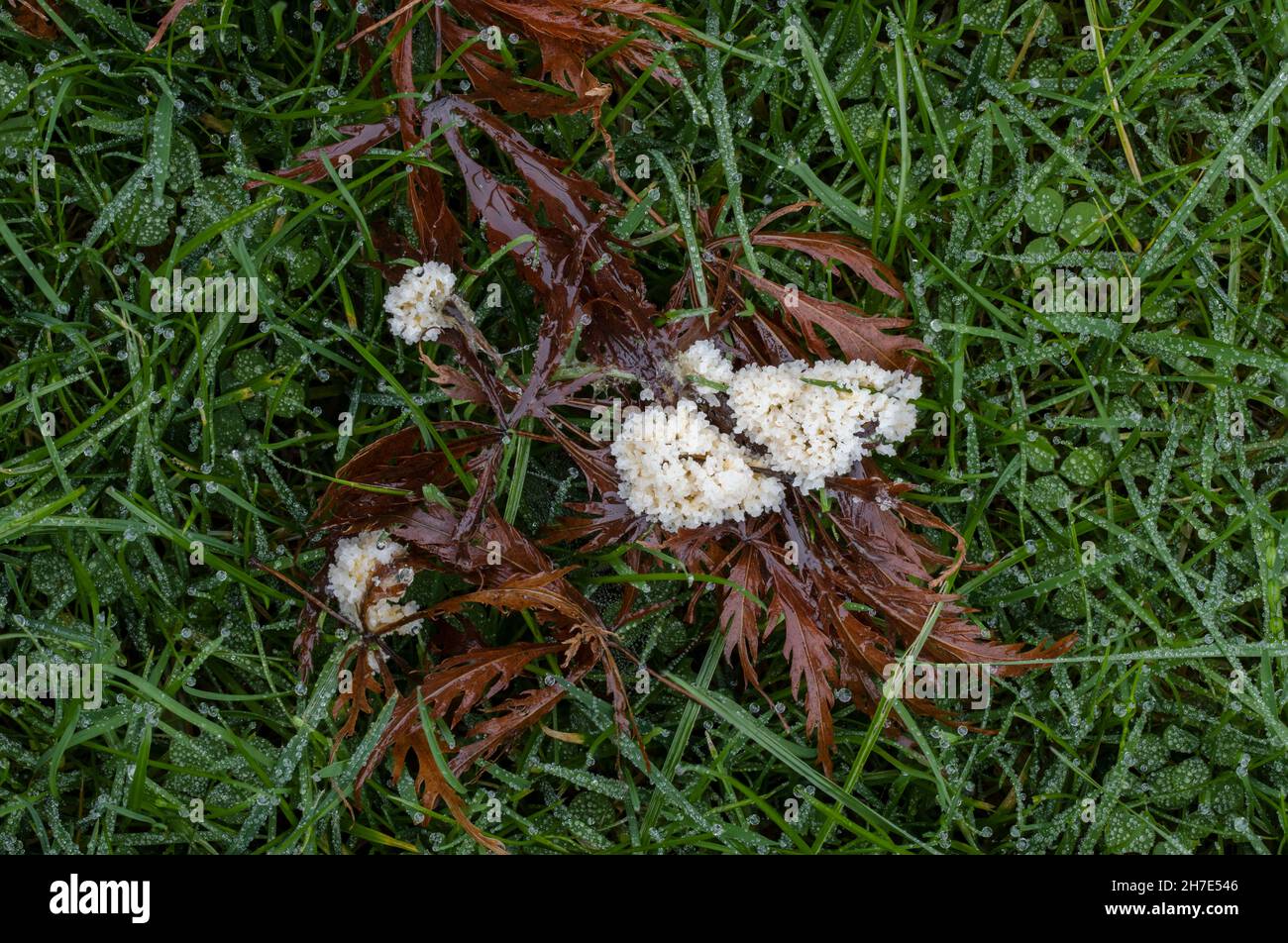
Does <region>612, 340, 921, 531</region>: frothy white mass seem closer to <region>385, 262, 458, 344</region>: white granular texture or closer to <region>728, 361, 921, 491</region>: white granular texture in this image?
<region>728, 361, 921, 491</region>: white granular texture

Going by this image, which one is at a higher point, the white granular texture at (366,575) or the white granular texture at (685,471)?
the white granular texture at (685,471)

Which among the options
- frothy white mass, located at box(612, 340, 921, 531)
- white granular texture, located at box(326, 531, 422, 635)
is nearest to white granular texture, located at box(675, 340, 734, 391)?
frothy white mass, located at box(612, 340, 921, 531)

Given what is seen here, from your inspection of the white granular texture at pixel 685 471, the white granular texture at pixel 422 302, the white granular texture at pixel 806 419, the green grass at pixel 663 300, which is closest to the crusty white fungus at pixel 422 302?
the white granular texture at pixel 422 302

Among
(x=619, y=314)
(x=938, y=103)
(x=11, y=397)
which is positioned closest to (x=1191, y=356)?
(x=938, y=103)

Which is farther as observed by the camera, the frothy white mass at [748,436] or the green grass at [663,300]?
the green grass at [663,300]

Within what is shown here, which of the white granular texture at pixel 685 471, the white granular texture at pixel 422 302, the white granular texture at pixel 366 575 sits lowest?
the white granular texture at pixel 366 575

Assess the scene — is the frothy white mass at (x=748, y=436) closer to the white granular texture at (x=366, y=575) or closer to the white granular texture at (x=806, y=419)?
the white granular texture at (x=806, y=419)
